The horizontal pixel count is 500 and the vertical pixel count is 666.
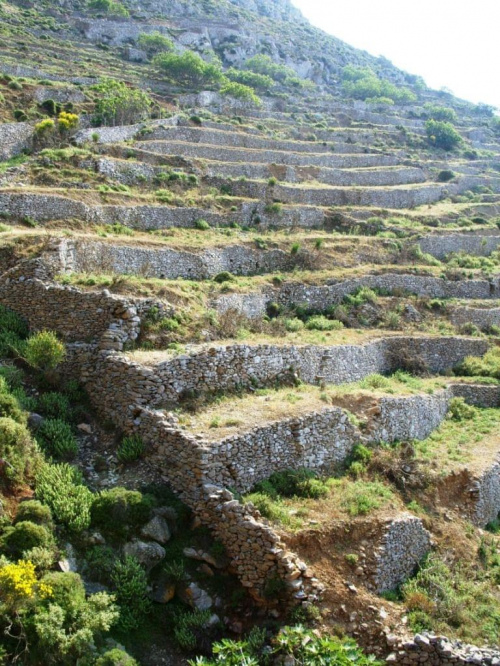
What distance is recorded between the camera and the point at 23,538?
12.8 m

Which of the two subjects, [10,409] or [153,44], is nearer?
[10,409]

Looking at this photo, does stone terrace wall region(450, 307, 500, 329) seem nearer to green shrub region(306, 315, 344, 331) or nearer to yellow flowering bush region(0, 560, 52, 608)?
green shrub region(306, 315, 344, 331)

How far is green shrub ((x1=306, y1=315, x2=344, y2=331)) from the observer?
28.4 metres

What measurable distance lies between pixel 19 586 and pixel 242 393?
9514 millimetres

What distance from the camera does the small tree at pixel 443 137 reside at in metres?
83.1

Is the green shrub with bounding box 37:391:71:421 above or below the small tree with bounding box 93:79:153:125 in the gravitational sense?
below

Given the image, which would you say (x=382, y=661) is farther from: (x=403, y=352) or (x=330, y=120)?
(x=330, y=120)

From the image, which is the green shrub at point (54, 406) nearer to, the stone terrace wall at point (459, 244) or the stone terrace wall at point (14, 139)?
the stone terrace wall at point (14, 139)

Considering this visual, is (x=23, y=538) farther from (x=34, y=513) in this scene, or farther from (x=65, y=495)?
(x=65, y=495)

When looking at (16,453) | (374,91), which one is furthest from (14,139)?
(374,91)

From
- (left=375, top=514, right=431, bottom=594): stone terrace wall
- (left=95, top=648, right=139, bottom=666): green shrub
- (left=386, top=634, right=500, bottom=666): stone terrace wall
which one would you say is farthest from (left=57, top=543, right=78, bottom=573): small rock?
(left=375, top=514, right=431, bottom=594): stone terrace wall

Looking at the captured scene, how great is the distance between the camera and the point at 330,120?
83750 millimetres

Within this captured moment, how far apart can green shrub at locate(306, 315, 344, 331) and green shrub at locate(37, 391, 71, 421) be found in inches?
529

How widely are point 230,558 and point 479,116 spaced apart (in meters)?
125
